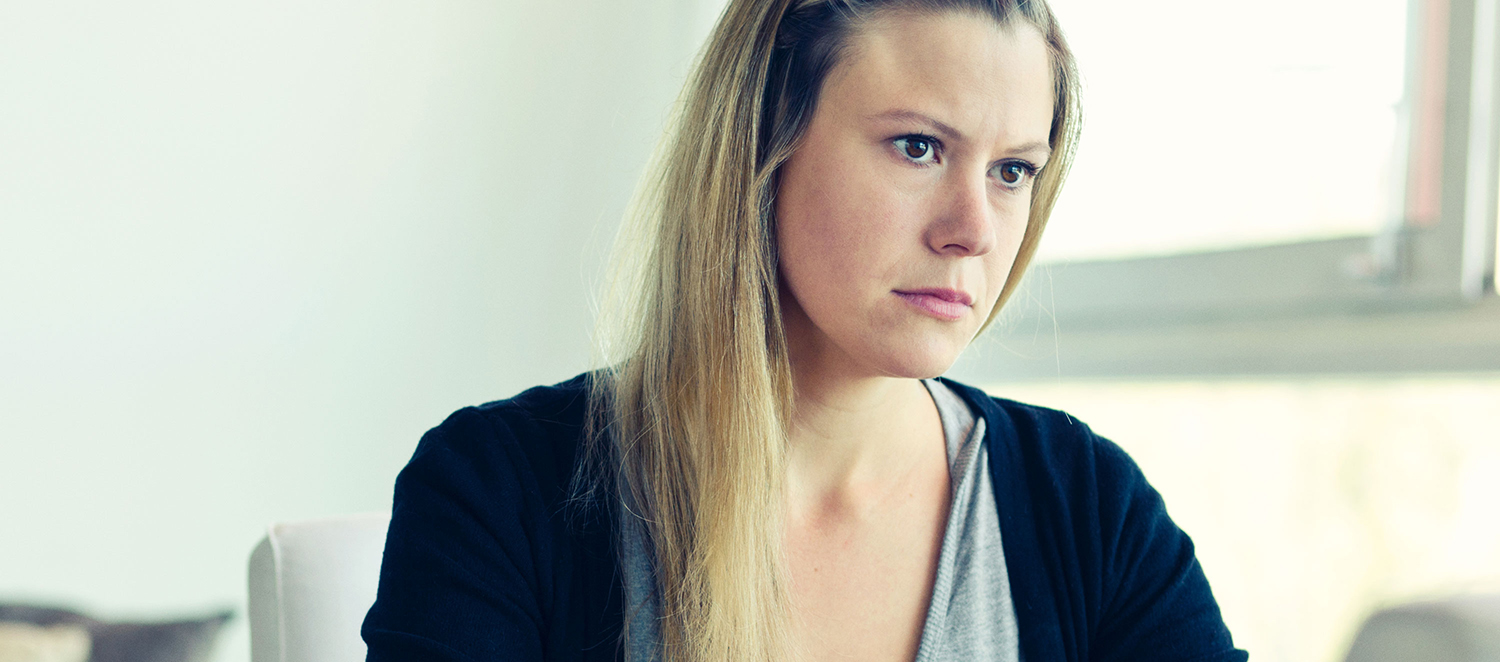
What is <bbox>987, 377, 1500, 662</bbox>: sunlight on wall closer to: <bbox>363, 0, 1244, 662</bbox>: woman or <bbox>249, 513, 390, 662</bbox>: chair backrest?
<bbox>363, 0, 1244, 662</bbox>: woman

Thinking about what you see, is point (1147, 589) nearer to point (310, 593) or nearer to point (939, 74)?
point (939, 74)

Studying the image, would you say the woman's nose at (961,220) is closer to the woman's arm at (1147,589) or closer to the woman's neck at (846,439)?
the woman's neck at (846,439)

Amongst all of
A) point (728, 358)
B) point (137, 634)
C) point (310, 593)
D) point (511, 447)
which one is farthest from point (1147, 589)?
point (137, 634)

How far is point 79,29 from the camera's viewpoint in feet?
5.17

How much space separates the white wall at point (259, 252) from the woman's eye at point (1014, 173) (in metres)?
1.27

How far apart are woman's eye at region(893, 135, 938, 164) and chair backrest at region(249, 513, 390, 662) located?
1.92 feet

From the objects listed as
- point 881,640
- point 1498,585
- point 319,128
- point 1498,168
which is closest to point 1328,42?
point 1498,168

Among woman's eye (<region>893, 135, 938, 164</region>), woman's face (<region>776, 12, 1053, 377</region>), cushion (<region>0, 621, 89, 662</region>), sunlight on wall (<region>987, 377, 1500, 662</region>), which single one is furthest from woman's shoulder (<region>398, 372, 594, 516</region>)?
sunlight on wall (<region>987, 377, 1500, 662</region>)

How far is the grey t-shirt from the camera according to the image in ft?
2.98

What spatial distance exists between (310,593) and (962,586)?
56 cm

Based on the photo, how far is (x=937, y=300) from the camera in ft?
2.98

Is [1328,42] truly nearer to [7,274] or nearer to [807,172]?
[807,172]

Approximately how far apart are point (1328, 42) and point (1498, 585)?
73 cm

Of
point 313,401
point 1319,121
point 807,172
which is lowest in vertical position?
point 313,401
